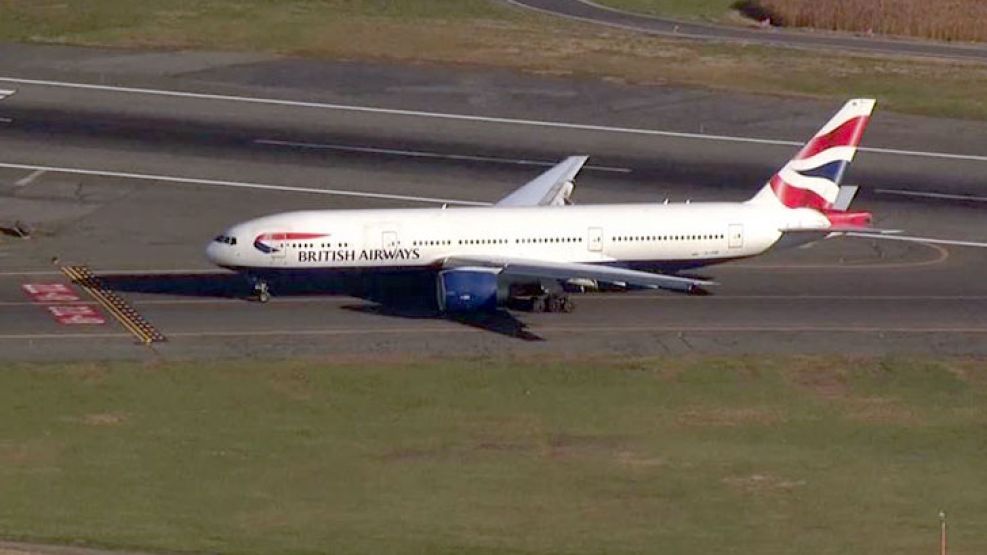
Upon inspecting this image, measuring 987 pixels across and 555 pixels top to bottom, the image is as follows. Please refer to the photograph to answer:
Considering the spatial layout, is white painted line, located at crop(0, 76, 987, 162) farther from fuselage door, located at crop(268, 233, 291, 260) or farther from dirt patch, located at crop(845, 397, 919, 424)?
dirt patch, located at crop(845, 397, 919, 424)

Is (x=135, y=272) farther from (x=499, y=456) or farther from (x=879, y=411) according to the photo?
(x=879, y=411)

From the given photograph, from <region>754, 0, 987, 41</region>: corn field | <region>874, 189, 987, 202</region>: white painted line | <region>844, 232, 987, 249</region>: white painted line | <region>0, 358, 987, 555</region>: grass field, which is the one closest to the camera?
<region>0, 358, 987, 555</region>: grass field

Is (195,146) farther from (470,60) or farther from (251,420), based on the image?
(251,420)

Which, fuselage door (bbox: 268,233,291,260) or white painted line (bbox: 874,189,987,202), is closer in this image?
fuselage door (bbox: 268,233,291,260)

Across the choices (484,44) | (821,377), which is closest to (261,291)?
(821,377)

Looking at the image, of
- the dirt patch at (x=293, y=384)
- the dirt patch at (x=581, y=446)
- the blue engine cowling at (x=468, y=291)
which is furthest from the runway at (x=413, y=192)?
the dirt patch at (x=581, y=446)

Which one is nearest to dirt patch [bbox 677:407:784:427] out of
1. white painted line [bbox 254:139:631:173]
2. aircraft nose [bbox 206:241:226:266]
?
aircraft nose [bbox 206:241:226:266]

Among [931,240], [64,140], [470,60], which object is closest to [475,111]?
[470,60]
